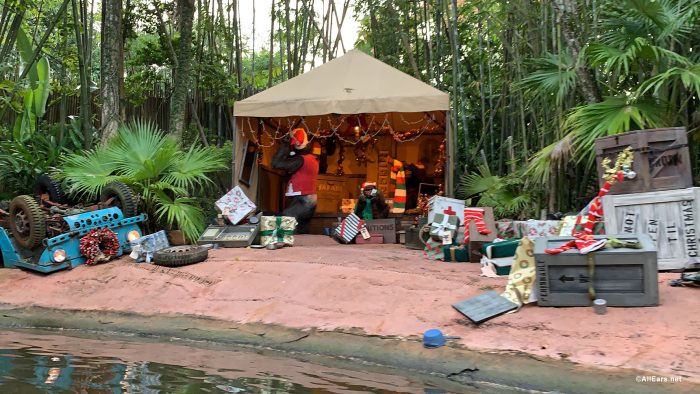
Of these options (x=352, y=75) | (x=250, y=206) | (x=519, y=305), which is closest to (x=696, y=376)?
(x=519, y=305)

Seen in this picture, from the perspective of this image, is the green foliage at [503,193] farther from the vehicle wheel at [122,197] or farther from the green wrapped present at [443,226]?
the vehicle wheel at [122,197]

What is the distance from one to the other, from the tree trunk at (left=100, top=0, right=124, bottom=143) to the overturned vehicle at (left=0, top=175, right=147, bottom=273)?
5.85 feet

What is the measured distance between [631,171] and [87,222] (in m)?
5.94

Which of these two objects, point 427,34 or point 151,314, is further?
point 427,34

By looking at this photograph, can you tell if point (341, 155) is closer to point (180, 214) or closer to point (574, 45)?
point (180, 214)

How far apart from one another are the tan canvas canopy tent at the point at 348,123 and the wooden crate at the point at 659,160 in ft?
11.5

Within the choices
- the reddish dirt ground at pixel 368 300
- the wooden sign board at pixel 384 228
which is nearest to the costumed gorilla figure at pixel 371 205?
the wooden sign board at pixel 384 228

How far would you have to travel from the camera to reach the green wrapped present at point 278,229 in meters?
7.90

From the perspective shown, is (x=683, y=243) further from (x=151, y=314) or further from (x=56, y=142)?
(x=56, y=142)

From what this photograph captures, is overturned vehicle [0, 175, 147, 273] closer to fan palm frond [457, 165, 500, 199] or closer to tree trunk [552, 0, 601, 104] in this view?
fan palm frond [457, 165, 500, 199]

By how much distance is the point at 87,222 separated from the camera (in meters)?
7.11

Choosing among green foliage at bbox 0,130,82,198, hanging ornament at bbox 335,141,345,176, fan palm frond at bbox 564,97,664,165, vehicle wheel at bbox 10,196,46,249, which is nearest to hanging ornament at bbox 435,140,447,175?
hanging ornament at bbox 335,141,345,176

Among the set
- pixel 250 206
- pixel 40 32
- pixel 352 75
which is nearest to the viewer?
pixel 250 206

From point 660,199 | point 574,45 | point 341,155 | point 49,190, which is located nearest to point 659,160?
point 660,199
